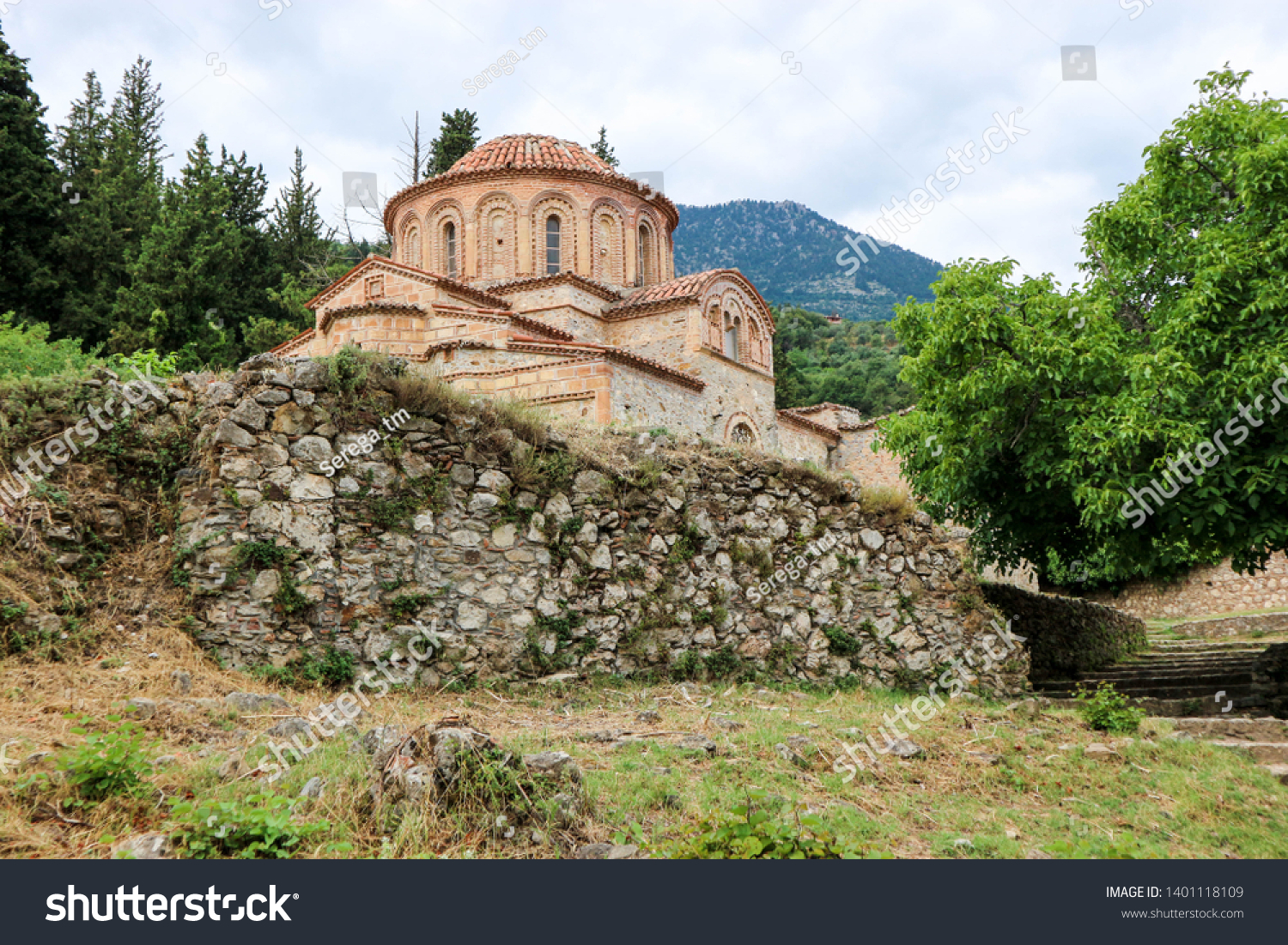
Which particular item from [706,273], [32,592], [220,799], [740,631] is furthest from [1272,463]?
[706,273]

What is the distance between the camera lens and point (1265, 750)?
7.15 m

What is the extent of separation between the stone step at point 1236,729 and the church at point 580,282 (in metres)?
10.1

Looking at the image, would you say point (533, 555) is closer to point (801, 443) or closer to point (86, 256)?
point (801, 443)

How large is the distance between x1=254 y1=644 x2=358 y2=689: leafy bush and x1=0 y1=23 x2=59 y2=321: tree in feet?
64.7

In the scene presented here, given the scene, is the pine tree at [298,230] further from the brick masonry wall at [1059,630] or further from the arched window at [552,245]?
the brick masonry wall at [1059,630]

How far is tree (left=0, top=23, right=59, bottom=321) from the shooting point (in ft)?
70.7

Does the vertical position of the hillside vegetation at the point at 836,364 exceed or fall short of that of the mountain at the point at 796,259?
it falls short

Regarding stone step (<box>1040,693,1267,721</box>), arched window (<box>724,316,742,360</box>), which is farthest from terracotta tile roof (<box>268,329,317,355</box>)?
stone step (<box>1040,693,1267,721</box>)

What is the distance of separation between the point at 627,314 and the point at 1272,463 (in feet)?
46.1

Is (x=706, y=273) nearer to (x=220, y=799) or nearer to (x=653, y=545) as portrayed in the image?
(x=653, y=545)

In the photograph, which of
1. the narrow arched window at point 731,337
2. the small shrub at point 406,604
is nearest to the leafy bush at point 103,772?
the small shrub at point 406,604

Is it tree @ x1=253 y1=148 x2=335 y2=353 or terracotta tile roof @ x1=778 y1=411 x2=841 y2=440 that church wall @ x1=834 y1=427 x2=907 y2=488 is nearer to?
terracotta tile roof @ x1=778 y1=411 x2=841 y2=440

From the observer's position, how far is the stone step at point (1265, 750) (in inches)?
276

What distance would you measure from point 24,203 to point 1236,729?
26.4m
